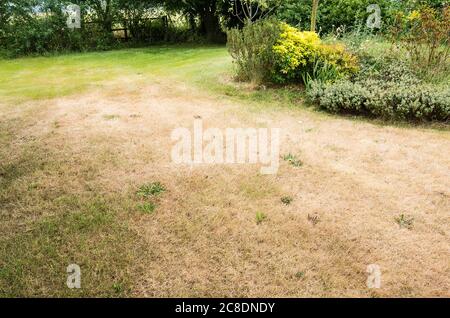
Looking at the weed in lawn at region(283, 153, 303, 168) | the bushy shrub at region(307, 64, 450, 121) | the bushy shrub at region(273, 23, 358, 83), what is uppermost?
the bushy shrub at region(273, 23, 358, 83)

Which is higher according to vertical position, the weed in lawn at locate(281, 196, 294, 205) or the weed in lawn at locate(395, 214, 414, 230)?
the weed in lawn at locate(281, 196, 294, 205)

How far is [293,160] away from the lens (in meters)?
5.53

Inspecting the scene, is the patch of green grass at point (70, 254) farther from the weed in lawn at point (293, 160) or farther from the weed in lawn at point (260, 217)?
the weed in lawn at point (293, 160)

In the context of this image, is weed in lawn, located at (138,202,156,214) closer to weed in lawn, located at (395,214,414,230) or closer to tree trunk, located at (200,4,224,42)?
weed in lawn, located at (395,214,414,230)

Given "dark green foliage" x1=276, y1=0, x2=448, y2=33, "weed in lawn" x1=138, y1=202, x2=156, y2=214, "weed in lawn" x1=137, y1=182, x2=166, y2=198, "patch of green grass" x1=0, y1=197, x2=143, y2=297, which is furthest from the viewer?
"dark green foliage" x1=276, y1=0, x2=448, y2=33

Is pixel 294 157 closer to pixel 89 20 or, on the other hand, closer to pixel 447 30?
pixel 447 30

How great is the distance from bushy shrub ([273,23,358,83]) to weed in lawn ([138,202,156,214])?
5108 millimetres

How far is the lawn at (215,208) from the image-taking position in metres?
3.44

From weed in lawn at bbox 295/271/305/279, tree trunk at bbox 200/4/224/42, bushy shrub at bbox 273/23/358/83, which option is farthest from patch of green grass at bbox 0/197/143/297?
tree trunk at bbox 200/4/224/42

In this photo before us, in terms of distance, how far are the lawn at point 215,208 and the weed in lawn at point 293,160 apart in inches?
2.1

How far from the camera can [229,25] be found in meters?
16.6

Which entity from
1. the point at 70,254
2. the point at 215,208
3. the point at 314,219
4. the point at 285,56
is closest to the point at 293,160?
the point at 314,219

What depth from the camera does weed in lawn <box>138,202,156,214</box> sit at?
4336 millimetres
